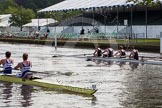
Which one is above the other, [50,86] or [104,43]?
[104,43]

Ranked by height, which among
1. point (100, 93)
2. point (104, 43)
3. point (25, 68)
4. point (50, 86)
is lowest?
point (100, 93)

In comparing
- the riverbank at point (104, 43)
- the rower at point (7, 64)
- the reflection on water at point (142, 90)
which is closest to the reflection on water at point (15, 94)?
the rower at point (7, 64)

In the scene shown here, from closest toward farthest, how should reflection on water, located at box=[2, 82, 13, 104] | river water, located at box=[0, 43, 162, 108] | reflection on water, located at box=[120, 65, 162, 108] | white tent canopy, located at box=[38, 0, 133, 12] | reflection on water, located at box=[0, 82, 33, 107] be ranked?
river water, located at box=[0, 43, 162, 108]
reflection on water, located at box=[120, 65, 162, 108]
reflection on water, located at box=[0, 82, 33, 107]
reflection on water, located at box=[2, 82, 13, 104]
white tent canopy, located at box=[38, 0, 133, 12]

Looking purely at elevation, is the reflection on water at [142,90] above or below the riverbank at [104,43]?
below

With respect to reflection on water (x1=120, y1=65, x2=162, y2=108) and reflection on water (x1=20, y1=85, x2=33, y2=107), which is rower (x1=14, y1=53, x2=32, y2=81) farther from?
reflection on water (x1=120, y1=65, x2=162, y2=108)

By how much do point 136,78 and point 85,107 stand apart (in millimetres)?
9202

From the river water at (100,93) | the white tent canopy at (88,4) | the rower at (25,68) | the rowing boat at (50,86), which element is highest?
the white tent canopy at (88,4)

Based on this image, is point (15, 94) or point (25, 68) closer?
point (15, 94)

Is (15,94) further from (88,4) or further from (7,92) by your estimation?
(88,4)

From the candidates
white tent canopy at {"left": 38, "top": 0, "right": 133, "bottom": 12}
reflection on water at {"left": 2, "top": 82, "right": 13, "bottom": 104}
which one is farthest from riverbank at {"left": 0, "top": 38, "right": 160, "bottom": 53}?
reflection on water at {"left": 2, "top": 82, "right": 13, "bottom": 104}

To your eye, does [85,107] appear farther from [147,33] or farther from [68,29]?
[68,29]

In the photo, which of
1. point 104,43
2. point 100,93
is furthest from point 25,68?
point 104,43

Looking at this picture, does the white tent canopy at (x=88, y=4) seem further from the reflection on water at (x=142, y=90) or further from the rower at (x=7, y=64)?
the rower at (x=7, y=64)

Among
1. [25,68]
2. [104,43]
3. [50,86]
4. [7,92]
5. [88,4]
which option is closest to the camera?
[7,92]
